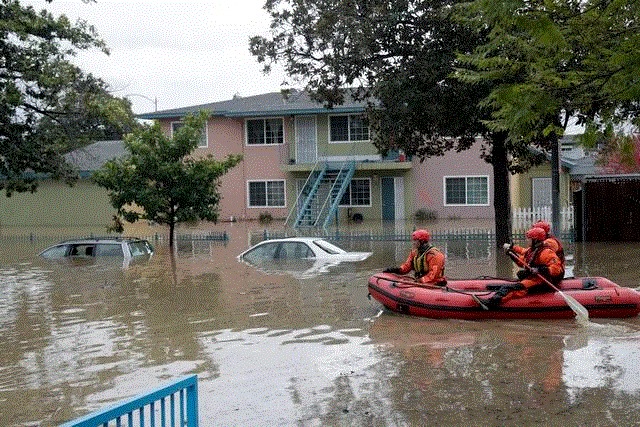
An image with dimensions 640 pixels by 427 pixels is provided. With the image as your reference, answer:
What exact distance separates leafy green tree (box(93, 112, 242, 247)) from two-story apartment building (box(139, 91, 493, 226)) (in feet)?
31.2

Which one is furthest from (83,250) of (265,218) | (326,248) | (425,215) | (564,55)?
(564,55)

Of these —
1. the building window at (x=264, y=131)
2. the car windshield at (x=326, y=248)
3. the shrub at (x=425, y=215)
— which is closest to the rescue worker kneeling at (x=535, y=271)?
the car windshield at (x=326, y=248)

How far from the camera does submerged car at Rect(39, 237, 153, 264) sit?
24062 mm

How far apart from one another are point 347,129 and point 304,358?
28908 mm

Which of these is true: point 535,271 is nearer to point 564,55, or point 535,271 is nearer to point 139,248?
point 564,55

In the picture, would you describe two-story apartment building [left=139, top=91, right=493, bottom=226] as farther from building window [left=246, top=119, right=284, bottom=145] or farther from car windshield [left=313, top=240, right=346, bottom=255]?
car windshield [left=313, top=240, right=346, bottom=255]

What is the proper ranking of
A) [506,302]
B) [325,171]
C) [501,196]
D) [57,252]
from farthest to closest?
1. [325,171]
2. [57,252]
3. [501,196]
4. [506,302]

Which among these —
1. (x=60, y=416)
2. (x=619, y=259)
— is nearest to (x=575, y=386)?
(x=60, y=416)

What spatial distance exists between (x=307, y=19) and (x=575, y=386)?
16.0 meters

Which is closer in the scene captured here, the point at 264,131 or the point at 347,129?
the point at 347,129

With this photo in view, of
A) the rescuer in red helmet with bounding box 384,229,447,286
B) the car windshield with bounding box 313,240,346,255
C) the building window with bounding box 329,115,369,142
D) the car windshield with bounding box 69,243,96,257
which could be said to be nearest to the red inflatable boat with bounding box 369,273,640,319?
the rescuer in red helmet with bounding box 384,229,447,286

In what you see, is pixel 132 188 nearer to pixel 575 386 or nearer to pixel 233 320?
pixel 233 320

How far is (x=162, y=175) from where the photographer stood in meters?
26.9

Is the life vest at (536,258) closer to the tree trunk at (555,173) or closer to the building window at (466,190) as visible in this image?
the tree trunk at (555,173)
